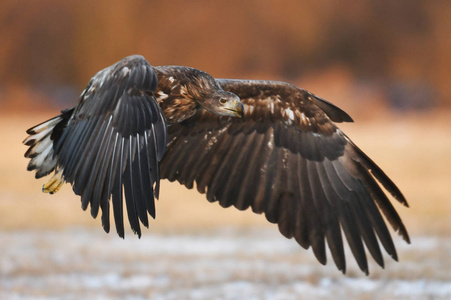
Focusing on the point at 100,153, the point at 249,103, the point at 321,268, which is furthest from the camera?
the point at 321,268

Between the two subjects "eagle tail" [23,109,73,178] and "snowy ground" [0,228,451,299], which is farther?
"snowy ground" [0,228,451,299]

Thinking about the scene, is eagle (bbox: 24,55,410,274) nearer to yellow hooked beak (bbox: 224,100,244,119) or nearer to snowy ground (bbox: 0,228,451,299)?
Answer: yellow hooked beak (bbox: 224,100,244,119)

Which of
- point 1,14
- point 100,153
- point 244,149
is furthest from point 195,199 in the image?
point 1,14

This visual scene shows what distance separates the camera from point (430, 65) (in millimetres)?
22531

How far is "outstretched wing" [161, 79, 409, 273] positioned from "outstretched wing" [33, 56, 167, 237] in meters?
1.11

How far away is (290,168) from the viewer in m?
5.77

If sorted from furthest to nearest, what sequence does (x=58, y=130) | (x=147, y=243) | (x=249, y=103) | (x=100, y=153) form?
(x=147, y=243)
(x=249, y=103)
(x=58, y=130)
(x=100, y=153)

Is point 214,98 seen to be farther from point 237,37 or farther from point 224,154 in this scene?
point 237,37

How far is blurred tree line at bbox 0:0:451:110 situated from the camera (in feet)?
73.1

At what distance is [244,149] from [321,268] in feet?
8.53

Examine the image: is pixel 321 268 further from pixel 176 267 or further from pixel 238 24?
pixel 238 24

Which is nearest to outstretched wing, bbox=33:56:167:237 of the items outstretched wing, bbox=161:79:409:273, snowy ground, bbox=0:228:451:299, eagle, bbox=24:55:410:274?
eagle, bbox=24:55:410:274

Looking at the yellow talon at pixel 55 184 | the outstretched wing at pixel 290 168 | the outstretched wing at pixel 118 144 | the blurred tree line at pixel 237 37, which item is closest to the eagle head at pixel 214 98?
the outstretched wing at pixel 290 168

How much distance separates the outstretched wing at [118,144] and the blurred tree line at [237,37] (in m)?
17.3
